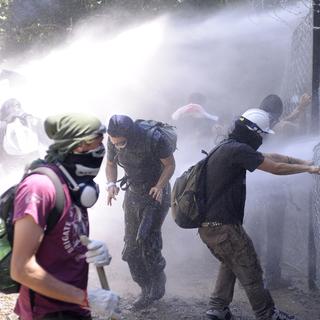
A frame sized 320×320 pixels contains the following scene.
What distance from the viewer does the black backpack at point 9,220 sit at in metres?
2.53

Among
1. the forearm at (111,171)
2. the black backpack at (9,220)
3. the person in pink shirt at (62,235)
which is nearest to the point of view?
the person in pink shirt at (62,235)

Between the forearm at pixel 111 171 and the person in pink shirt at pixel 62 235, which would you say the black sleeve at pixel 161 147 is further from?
the person in pink shirt at pixel 62 235

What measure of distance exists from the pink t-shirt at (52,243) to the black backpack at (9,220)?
0.03 meters

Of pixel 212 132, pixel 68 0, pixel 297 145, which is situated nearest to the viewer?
pixel 297 145

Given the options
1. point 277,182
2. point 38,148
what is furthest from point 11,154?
point 277,182

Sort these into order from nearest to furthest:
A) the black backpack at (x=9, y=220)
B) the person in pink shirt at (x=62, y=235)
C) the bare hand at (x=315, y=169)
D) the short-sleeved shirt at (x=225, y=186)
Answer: the person in pink shirt at (x=62, y=235) → the black backpack at (x=9, y=220) → the bare hand at (x=315, y=169) → the short-sleeved shirt at (x=225, y=186)

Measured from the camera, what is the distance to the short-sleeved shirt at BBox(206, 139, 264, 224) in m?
4.27

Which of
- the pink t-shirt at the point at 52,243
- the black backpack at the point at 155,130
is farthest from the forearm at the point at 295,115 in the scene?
Result: the pink t-shirt at the point at 52,243

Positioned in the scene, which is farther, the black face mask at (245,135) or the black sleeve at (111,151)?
the black sleeve at (111,151)

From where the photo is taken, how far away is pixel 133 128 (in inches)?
199

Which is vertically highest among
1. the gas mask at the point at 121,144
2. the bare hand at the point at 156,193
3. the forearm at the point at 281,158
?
the gas mask at the point at 121,144

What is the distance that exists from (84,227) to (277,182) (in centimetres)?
347

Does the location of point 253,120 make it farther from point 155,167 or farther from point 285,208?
point 285,208

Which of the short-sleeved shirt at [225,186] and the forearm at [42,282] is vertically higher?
the short-sleeved shirt at [225,186]
